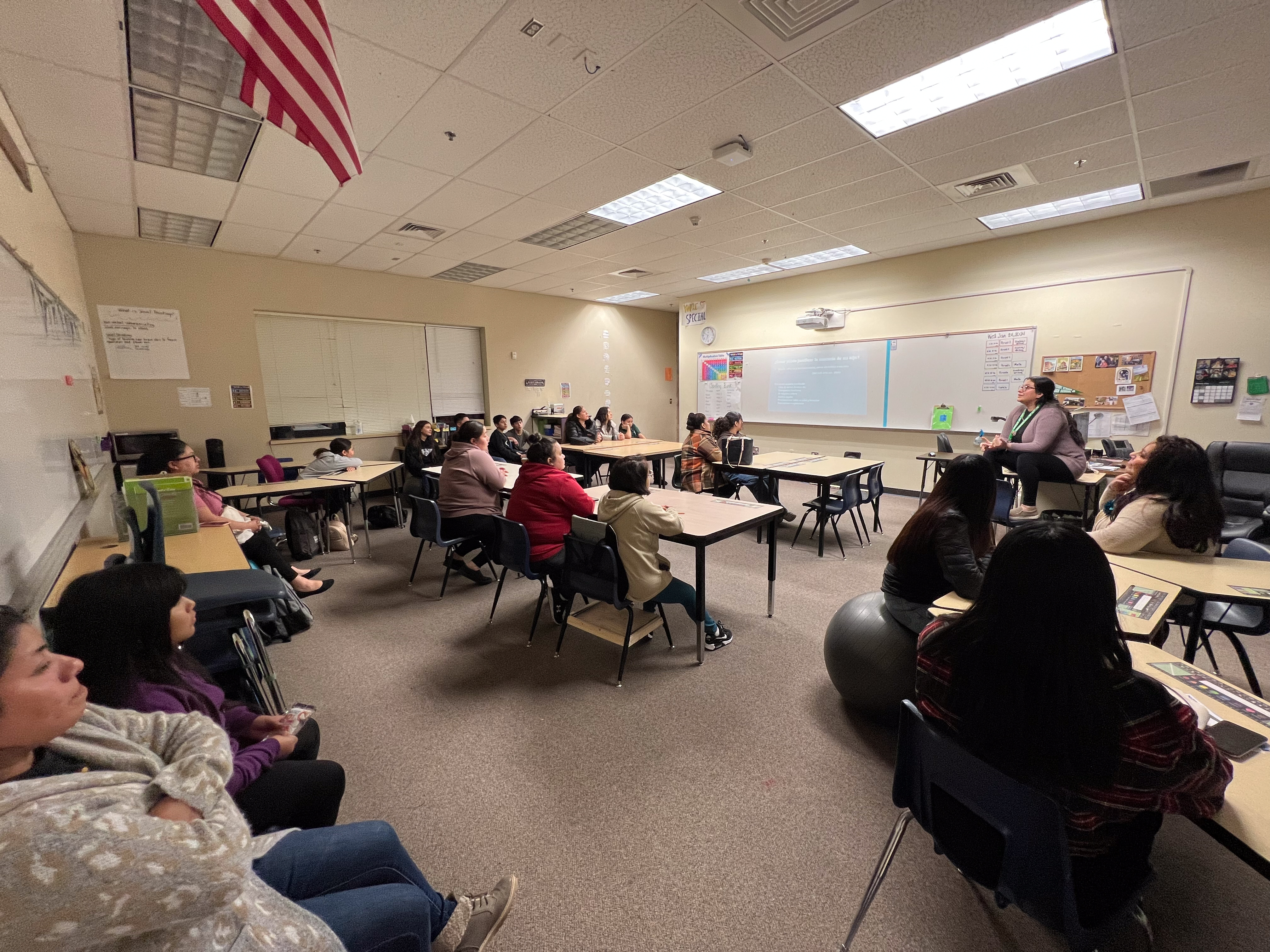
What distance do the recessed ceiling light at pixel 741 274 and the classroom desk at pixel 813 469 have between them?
274cm

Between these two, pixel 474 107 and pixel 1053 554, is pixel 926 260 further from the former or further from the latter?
pixel 1053 554

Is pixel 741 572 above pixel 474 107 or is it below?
below

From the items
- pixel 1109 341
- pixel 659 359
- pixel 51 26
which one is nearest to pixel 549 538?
pixel 51 26

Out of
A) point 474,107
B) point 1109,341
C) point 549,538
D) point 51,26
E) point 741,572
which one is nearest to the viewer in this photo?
point 51,26

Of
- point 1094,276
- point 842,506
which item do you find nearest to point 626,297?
point 842,506

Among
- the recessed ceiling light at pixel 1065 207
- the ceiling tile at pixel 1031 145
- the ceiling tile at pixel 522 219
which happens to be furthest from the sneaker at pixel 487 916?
the recessed ceiling light at pixel 1065 207

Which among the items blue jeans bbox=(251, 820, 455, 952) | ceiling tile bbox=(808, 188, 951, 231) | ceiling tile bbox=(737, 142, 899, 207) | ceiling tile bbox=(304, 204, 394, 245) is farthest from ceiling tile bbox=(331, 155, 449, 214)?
blue jeans bbox=(251, 820, 455, 952)

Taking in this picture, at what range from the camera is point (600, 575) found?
263 cm

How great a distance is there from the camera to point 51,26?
2.13 meters

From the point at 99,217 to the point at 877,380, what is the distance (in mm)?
8290

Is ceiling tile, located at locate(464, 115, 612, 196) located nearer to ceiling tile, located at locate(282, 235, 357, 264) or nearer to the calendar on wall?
ceiling tile, located at locate(282, 235, 357, 264)

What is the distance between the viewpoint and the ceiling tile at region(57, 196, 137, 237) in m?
4.07

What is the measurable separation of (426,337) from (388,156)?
13.6 ft

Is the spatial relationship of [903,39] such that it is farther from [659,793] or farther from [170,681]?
[170,681]
